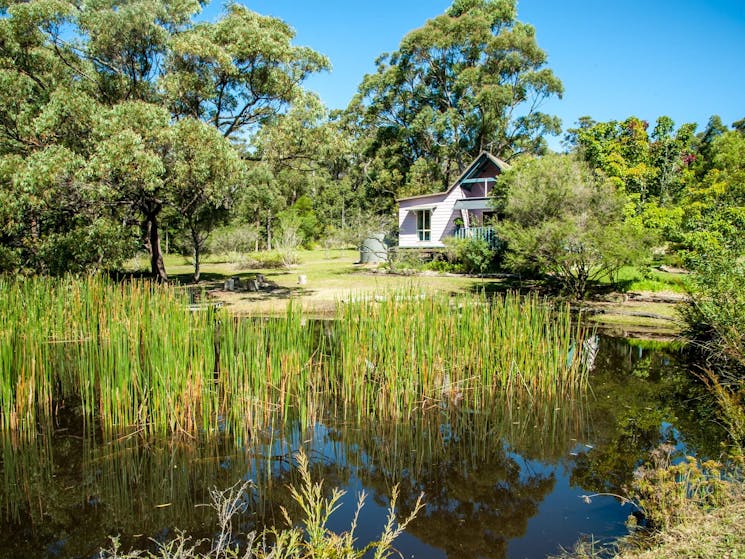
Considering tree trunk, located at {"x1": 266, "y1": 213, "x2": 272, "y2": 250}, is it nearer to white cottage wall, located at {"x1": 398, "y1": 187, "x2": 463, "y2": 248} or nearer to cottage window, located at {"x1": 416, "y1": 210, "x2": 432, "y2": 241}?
white cottage wall, located at {"x1": 398, "y1": 187, "x2": 463, "y2": 248}

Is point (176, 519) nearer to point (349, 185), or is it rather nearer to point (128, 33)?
point (128, 33)

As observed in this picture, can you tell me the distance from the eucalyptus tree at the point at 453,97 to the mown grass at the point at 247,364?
24382 mm

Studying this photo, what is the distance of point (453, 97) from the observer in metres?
31.1

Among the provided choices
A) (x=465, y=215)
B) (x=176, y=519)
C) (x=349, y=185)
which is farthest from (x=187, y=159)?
(x=349, y=185)

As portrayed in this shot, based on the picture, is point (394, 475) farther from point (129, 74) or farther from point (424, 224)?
point (424, 224)

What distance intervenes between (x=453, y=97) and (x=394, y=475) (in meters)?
29.9

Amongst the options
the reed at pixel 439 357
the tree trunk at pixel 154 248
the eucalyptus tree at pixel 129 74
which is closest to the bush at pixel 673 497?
the reed at pixel 439 357

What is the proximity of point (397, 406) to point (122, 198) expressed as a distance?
9.89 m

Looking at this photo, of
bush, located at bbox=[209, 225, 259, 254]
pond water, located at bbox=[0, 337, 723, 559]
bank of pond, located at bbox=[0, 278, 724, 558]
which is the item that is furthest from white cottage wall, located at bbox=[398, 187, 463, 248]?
pond water, located at bbox=[0, 337, 723, 559]

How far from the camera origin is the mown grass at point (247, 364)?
185 inches

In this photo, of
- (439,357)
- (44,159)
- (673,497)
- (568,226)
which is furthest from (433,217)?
(673,497)

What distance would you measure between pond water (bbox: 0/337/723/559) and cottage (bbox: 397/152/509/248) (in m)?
16.7

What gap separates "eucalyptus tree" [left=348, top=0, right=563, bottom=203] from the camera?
28578 mm

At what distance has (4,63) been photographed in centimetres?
1121
